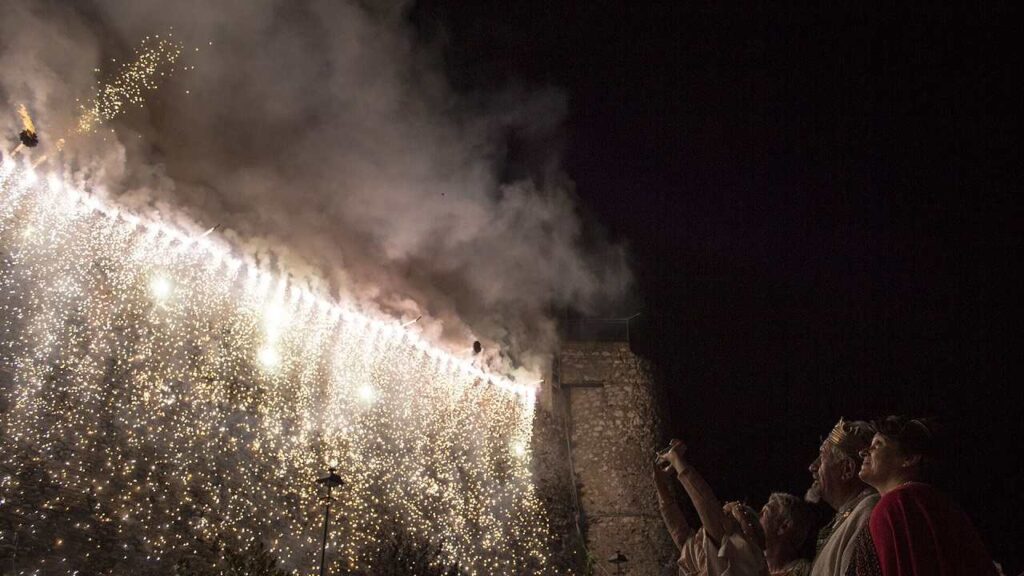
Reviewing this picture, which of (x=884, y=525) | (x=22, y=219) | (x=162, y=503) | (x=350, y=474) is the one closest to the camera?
(x=884, y=525)

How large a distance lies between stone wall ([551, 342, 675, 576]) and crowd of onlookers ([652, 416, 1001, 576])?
33.5ft

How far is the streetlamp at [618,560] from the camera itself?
1187 cm

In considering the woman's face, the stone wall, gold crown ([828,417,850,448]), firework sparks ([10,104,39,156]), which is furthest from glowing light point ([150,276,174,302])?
the woman's face

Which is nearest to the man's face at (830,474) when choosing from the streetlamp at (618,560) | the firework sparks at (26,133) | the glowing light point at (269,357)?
the glowing light point at (269,357)

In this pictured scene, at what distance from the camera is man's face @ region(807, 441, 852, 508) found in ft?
7.69

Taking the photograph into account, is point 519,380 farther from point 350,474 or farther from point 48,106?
point 48,106

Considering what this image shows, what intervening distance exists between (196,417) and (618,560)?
26.3 feet

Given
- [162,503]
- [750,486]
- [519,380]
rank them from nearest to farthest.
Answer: [162,503]
[519,380]
[750,486]

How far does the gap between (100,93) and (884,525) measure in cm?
1159

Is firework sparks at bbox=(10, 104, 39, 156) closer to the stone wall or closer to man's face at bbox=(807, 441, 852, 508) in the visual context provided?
man's face at bbox=(807, 441, 852, 508)

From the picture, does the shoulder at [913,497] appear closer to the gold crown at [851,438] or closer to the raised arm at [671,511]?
the gold crown at [851,438]

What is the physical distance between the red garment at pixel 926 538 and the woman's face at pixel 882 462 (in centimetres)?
29

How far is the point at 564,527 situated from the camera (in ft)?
41.3

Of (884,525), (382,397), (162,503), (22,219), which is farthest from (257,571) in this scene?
(884,525)
